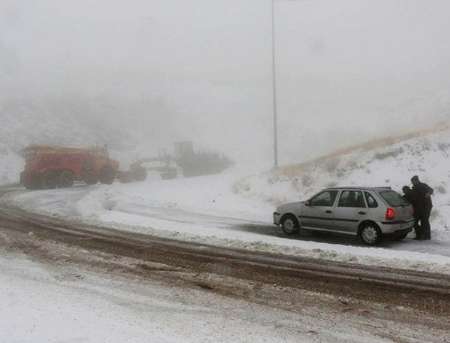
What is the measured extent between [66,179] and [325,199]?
20228 mm

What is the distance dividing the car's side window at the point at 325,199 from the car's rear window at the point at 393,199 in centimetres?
126

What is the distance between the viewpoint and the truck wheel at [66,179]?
28964mm

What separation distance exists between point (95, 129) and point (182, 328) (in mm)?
47209

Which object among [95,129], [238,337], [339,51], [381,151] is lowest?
[238,337]

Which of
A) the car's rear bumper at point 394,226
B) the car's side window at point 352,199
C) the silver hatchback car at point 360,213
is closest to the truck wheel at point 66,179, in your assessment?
the silver hatchback car at point 360,213

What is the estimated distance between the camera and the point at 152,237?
519 inches

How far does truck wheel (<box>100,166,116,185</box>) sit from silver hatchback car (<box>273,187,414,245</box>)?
819 inches

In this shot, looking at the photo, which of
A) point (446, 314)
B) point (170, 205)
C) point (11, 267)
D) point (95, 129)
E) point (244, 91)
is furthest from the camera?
point (244, 91)

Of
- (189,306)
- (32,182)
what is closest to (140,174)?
(32,182)

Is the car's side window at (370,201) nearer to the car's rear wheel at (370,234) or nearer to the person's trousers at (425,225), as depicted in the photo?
the car's rear wheel at (370,234)

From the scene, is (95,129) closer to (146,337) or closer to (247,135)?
(247,135)

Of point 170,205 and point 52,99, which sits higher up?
point 52,99

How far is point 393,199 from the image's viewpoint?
12.3 metres

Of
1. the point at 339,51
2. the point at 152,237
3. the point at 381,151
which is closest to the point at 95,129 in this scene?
the point at 381,151
